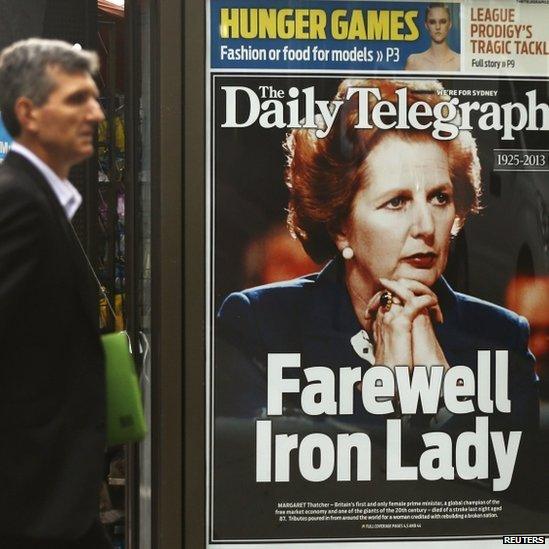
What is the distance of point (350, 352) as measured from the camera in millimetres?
5051

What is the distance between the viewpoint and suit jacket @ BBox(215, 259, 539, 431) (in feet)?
16.5

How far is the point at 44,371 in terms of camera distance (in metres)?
3.12

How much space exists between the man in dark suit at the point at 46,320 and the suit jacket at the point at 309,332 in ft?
5.74

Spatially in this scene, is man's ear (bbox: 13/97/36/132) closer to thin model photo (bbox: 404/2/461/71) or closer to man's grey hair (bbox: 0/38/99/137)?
man's grey hair (bbox: 0/38/99/137)

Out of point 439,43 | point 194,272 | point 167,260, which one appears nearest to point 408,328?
point 194,272

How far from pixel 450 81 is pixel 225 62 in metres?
0.84

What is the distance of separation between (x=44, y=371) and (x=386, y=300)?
2.17 m

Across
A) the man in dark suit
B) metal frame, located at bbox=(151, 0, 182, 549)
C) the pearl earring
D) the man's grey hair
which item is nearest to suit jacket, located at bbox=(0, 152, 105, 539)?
the man in dark suit

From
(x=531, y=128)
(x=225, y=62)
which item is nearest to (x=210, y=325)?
(x=225, y=62)

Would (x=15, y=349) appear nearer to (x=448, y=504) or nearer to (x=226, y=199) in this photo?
(x=226, y=199)

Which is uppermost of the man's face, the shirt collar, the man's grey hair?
the man's grey hair

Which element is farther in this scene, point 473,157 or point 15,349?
point 473,157

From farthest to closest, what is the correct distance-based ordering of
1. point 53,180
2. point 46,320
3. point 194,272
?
point 194,272 < point 53,180 < point 46,320

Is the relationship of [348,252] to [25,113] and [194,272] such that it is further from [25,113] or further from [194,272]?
[25,113]
